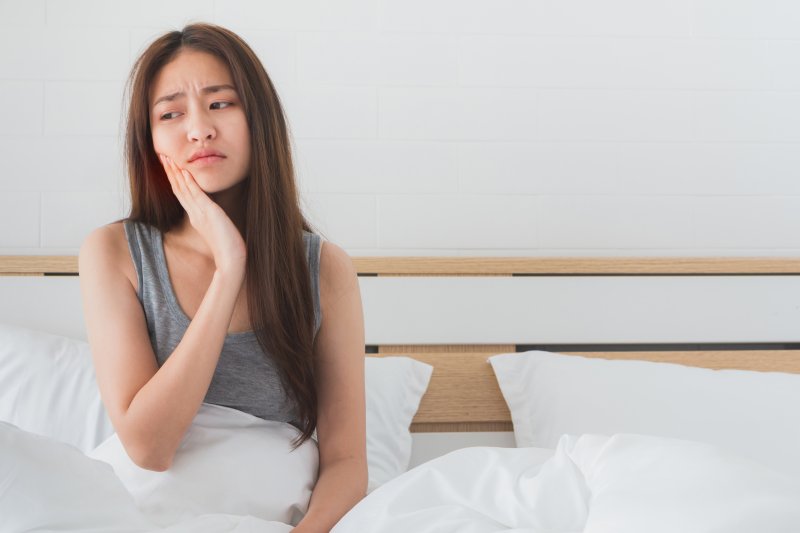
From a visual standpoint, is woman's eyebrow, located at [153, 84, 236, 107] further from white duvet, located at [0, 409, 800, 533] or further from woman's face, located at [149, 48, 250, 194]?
white duvet, located at [0, 409, 800, 533]

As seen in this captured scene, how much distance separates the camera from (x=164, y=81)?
4.09ft

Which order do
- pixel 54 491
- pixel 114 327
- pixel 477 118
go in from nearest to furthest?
pixel 54 491
pixel 114 327
pixel 477 118

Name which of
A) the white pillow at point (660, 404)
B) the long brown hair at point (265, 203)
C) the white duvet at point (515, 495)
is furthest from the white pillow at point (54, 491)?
the white pillow at point (660, 404)

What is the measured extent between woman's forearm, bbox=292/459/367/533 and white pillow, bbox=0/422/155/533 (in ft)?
0.93

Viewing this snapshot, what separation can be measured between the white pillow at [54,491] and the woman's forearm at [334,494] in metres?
0.28

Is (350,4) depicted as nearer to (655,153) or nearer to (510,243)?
(510,243)

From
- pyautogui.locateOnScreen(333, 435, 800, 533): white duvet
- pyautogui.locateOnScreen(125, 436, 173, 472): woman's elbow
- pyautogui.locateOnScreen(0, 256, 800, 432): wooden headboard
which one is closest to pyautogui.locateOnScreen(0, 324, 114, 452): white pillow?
pyautogui.locateOnScreen(0, 256, 800, 432): wooden headboard

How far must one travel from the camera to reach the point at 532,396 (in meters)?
1.55

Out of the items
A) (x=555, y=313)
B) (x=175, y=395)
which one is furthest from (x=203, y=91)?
(x=555, y=313)

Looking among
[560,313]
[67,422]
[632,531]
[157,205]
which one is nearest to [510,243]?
[560,313]

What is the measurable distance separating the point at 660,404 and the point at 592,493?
70cm

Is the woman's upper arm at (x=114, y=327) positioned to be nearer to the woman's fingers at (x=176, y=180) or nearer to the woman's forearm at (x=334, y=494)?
the woman's fingers at (x=176, y=180)

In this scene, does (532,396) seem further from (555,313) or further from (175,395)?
(175,395)

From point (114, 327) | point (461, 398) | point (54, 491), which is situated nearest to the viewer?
point (54, 491)
